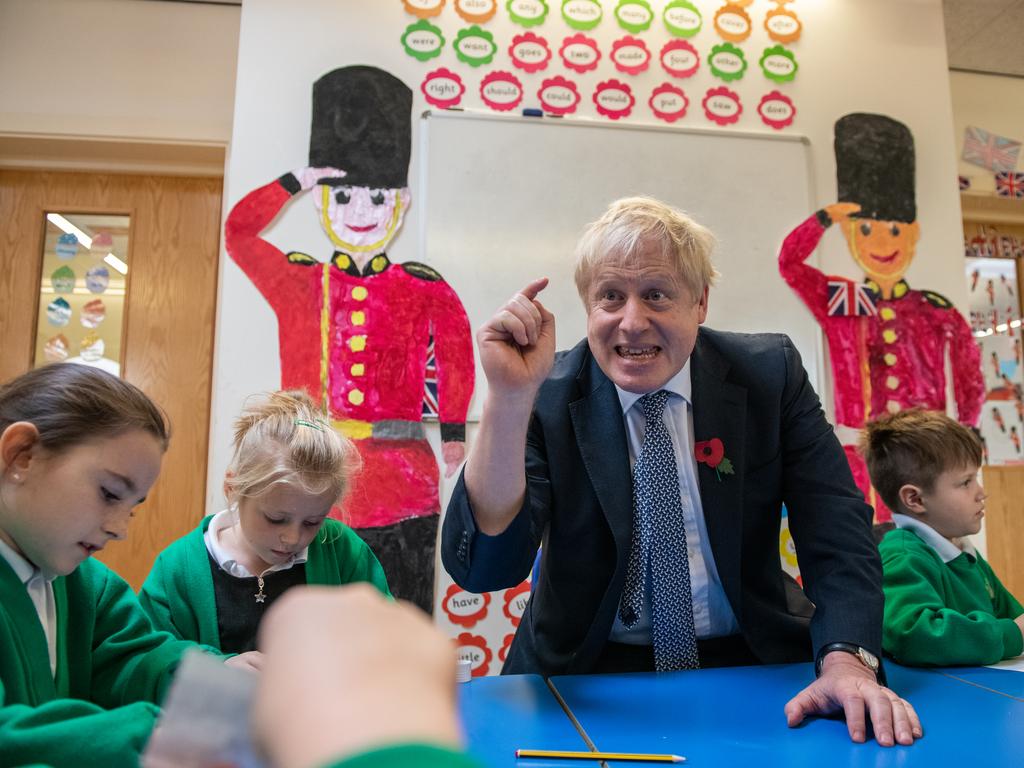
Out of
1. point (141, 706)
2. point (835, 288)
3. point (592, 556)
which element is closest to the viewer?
point (141, 706)

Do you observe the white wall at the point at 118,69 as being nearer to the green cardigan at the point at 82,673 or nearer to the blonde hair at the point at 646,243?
the blonde hair at the point at 646,243

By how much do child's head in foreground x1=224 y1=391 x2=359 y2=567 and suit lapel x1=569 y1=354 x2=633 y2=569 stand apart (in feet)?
1.58

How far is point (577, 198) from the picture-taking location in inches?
101

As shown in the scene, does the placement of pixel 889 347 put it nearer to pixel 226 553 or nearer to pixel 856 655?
pixel 856 655

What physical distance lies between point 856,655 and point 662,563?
314mm

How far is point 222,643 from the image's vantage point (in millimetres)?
1334

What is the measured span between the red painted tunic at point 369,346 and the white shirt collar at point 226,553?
850 millimetres

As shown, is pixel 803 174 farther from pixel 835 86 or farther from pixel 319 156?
pixel 319 156

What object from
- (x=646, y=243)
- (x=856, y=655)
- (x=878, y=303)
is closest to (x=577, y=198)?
(x=878, y=303)

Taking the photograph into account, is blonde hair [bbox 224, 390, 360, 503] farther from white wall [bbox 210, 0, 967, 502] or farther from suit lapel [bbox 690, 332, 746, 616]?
white wall [bbox 210, 0, 967, 502]

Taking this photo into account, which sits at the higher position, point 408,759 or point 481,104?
point 481,104

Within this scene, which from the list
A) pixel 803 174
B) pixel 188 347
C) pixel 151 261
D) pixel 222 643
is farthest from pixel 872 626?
pixel 151 261

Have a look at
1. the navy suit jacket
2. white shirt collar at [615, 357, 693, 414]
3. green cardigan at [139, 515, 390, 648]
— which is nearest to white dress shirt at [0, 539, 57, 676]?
green cardigan at [139, 515, 390, 648]

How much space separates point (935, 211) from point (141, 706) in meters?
3.07
